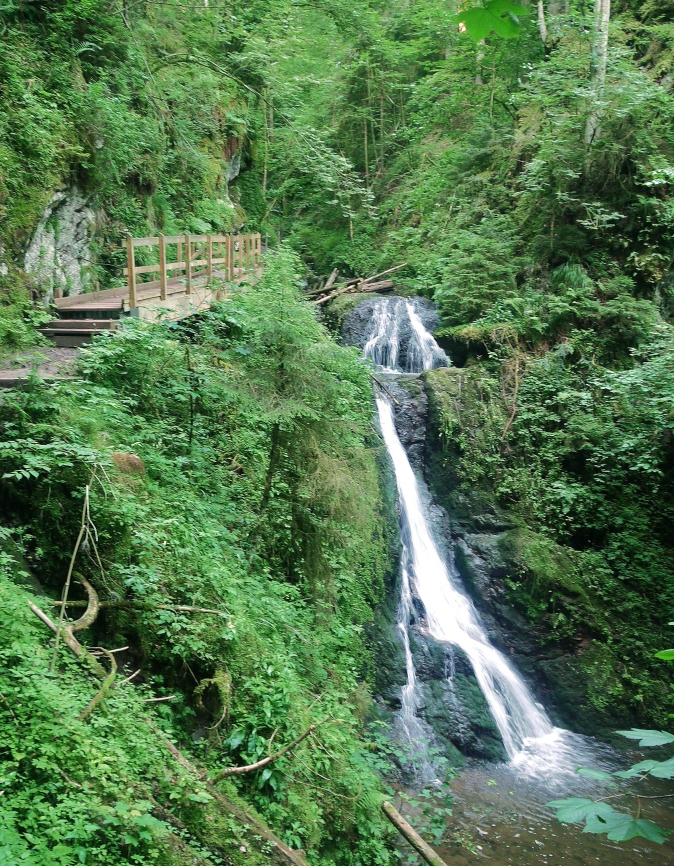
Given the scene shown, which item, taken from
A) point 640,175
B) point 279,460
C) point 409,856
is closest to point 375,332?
point 640,175

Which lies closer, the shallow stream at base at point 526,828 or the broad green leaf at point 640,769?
the broad green leaf at point 640,769

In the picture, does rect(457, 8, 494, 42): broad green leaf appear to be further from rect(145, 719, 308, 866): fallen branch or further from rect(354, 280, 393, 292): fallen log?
rect(354, 280, 393, 292): fallen log

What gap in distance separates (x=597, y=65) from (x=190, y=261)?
34.7 feet

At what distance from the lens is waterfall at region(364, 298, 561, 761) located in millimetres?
9234

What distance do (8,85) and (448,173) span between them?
47.2ft

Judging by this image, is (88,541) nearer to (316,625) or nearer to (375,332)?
(316,625)

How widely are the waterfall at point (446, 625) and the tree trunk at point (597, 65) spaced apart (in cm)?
810

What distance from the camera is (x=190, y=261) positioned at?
10.3m

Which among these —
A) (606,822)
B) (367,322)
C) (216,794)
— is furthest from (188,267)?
(606,822)

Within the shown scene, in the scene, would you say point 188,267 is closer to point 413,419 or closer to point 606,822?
point 413,419

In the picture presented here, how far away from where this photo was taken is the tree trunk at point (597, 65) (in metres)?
13.4

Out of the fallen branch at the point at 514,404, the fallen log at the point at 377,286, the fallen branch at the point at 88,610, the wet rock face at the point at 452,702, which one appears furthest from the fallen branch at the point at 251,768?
the fallen log at the point at 377,286

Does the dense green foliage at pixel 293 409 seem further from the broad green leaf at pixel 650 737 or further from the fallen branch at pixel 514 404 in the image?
the broad green leaf at pixel 650 737

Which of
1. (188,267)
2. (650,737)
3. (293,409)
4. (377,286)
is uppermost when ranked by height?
(377,286)
